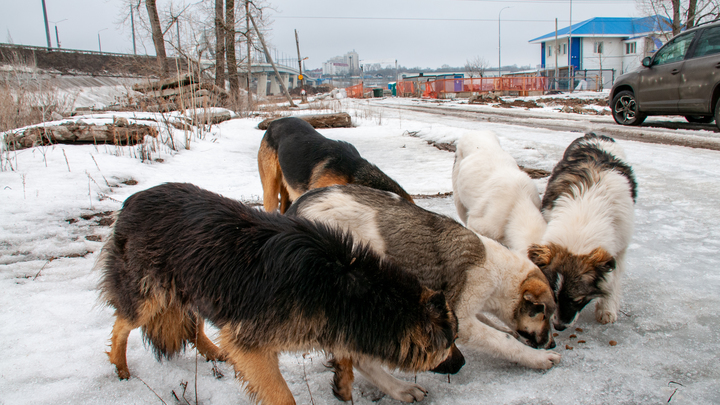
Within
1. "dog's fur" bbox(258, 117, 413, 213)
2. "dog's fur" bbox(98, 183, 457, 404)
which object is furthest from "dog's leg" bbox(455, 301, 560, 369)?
"dog's fur" bbox(258, 117, 413, 213)

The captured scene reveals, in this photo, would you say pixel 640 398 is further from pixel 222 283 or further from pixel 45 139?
pixel 45 139

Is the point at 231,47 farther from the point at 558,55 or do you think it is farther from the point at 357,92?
the point at 558,55

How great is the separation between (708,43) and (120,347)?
1318 centimetres

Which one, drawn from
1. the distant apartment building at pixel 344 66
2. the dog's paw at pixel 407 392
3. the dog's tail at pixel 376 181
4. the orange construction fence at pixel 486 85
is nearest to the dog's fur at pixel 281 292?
the dog's paw at pixel 407 392

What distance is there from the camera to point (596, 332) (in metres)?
3.13

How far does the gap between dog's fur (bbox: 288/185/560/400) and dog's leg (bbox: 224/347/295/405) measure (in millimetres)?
560

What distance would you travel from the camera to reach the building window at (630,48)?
195 feet

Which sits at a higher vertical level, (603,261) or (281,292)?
(281,292)

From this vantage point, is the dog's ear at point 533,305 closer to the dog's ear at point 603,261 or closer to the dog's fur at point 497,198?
the dog's ear at point 603,261

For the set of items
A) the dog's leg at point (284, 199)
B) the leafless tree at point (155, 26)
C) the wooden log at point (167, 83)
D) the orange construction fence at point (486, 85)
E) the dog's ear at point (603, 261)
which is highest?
the leafless tree at point (155, 26)

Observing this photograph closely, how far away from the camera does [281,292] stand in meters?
2.11

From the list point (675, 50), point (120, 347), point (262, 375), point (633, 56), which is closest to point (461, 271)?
point (262, 375)

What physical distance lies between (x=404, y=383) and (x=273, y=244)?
1165 millimetres

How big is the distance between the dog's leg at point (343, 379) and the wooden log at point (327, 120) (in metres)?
12.2
